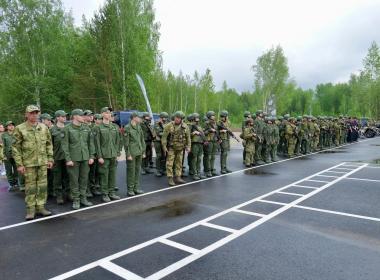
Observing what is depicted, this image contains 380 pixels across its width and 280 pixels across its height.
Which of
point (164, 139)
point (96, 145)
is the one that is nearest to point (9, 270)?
point (96, 145)

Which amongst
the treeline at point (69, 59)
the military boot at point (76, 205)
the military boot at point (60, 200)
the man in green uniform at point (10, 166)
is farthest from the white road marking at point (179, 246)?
the treeline at point (69, 59)

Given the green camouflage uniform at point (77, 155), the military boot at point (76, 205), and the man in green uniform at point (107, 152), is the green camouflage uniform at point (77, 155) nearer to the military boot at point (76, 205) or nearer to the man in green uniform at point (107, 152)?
the military boot at point (76, 205)

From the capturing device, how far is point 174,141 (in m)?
8.44

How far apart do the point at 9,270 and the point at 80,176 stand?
3018mm

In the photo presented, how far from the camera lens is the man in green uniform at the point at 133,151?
283 inches

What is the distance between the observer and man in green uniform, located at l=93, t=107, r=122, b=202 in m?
6.79

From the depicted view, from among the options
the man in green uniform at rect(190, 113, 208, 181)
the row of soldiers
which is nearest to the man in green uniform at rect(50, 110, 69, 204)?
the row of soldiers

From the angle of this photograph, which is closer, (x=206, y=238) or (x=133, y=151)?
(x=206, y=238)

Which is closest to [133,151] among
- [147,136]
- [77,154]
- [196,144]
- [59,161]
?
[77,154]

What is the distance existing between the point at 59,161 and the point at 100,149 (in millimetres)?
1050

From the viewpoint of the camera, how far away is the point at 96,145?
6758 millimetres

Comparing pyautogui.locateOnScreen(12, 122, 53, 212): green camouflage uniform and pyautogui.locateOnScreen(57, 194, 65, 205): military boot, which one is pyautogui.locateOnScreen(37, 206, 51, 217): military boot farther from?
pyautogui.locateOnScreen(57, 194, 65, 205): military boot

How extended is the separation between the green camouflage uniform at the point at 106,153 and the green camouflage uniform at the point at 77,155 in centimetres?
24

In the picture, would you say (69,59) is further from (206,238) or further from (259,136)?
(206,238)
